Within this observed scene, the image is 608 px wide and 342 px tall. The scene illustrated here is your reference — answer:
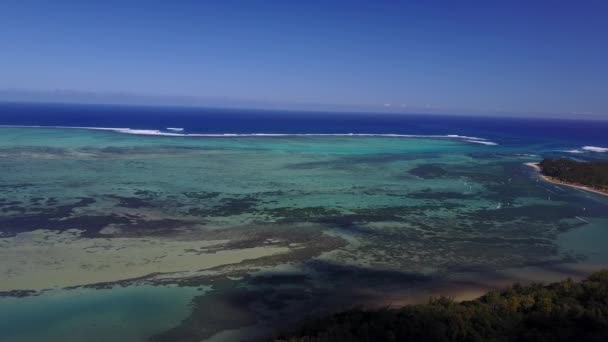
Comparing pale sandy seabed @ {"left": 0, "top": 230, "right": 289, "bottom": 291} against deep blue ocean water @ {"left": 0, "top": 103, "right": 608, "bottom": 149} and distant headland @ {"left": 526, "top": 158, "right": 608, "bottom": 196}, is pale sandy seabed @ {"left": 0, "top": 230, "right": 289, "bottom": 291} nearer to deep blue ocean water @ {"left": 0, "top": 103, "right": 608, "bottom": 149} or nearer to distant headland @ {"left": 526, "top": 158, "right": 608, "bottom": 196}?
distant headland @ {"left": 526, "top": 158, "right": 608, "bottom": 196}

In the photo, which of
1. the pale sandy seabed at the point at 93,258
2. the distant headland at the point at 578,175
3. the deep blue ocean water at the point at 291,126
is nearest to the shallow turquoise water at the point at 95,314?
the pale sandy seabed at the point at 93,258

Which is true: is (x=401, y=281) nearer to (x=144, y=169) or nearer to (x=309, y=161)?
(x=144, y=169)

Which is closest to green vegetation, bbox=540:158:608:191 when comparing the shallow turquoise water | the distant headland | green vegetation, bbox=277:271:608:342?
the distant headland

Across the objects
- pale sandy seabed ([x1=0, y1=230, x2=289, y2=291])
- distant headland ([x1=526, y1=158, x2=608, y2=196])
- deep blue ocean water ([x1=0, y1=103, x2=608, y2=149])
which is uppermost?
deep blue ocean water ([x1=0, y1=103, x2=608, y2=149])

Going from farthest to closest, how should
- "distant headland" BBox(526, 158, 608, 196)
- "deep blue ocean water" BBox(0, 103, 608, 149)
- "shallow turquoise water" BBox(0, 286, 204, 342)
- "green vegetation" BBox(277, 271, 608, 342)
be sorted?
"deep blue ocean water" BBox(0, 103, 608, 149)
"distant headland" BBox(526, 158, 608, 196)
"shallow turquoise water" BBox(0, 286, 204, 342)
"green vegetation" BBox(277, 271, 608, 342)

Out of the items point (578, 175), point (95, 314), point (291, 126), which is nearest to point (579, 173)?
point (578, 175)

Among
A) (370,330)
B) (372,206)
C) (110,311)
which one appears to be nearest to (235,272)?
(110,311)
